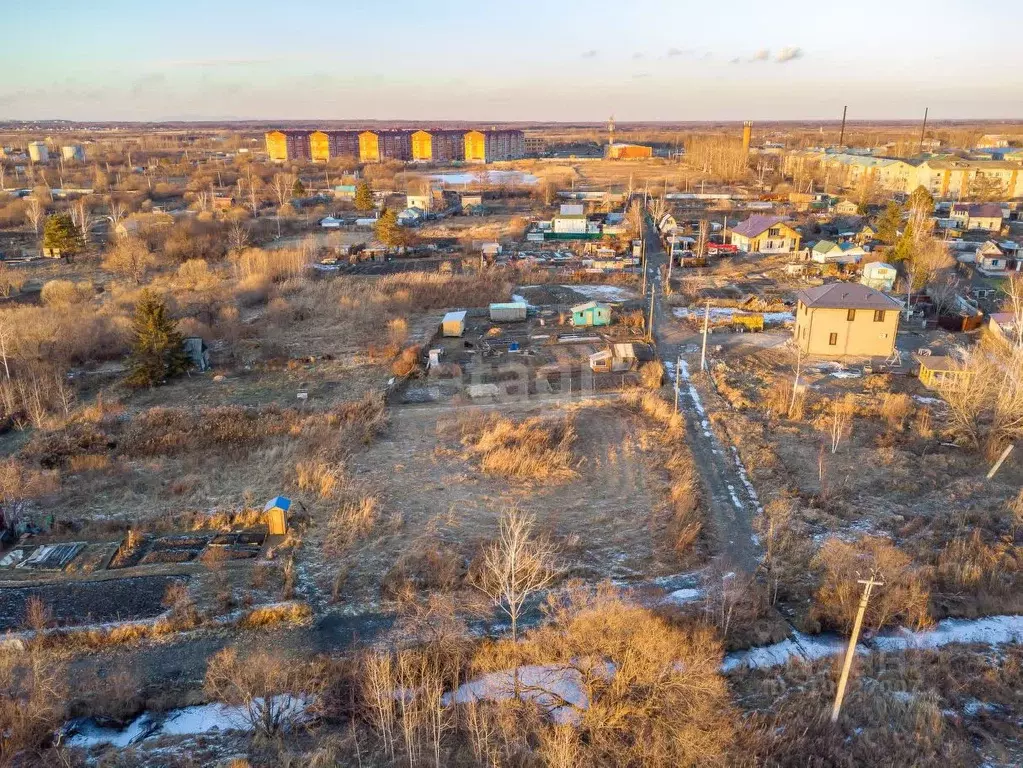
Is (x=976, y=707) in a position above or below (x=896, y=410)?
below

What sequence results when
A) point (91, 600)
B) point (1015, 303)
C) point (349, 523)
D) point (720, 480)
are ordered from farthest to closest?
point (1015, 303), point (720, 480), point (349, 523), point (91, 600)

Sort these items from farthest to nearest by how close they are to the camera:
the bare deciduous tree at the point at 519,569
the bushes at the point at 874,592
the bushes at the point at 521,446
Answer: the bushes at the point at 521,446, the bushes at the point at 874,592, the bare deciduous tree at the point at 519,569

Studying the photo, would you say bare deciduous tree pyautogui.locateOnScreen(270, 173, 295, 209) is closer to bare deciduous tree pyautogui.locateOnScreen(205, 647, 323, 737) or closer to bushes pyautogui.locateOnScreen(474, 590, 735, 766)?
bare deciduous tree pyautogui.locateOnScreen(205, 647, 323, 737)

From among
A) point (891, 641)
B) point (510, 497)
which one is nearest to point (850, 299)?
point (510, 497)

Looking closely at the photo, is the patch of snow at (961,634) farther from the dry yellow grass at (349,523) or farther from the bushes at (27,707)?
the bushes at (27,707)

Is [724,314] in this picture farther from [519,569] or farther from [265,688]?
[265,688]

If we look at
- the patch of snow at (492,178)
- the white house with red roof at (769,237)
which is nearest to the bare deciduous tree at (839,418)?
the white house with red roof at (769,237)

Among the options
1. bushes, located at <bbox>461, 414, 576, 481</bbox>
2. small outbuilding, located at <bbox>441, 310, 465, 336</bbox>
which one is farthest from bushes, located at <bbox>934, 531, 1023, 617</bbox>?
small outbuilding, located at <bbox>441, 310, 465, 336</bbox>
